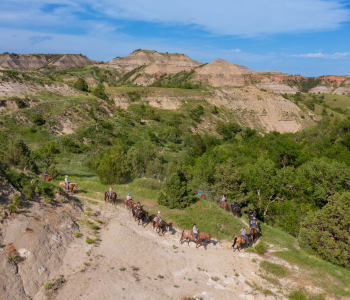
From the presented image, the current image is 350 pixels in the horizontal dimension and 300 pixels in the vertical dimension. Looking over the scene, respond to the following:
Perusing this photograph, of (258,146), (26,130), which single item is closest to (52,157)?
(26,130)

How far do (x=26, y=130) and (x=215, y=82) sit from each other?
3831 inches

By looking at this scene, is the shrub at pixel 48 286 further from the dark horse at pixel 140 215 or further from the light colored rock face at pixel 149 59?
the light colored rock face at pixel 149 59

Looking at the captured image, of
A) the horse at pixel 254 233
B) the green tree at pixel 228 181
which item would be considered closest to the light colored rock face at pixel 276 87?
the green tree at pixel 228 181

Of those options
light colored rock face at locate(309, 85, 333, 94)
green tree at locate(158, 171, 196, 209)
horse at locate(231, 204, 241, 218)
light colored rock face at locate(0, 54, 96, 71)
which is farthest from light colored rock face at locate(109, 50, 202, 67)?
horse at locate(231, 204, 241, 218)

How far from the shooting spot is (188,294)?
11.8 meters

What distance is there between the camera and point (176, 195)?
21.6 metres

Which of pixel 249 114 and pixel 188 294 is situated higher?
pixel 249 114

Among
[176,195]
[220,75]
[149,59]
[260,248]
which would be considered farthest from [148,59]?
[260,248]

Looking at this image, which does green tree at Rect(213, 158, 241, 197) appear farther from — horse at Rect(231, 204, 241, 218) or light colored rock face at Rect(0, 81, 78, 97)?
light colored rock face at Rect(0, 81, 78, 97)

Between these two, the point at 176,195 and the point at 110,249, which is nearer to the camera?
the point at 110,249

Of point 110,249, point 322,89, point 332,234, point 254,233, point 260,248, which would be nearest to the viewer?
point 110,249

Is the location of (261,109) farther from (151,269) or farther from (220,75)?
(151,269)

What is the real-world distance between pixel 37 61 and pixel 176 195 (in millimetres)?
187126

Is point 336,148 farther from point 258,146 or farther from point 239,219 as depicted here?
point 239,219
